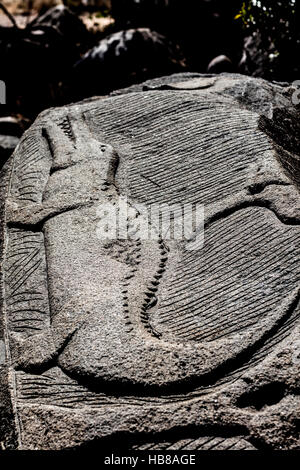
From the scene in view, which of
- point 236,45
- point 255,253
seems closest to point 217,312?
point 255,253

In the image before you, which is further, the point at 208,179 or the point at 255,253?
the point at 208,179

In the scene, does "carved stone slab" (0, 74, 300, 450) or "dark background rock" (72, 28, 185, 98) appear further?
"dark background rock" (72, 28, 185, 98)

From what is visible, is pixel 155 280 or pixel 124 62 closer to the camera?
pixel 155 280

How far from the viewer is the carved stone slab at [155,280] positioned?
7.41 feet

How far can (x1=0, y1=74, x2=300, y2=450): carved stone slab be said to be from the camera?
7.41 ft

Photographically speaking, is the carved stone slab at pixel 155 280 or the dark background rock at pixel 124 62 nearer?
the carved stone slab at pixel 155 280

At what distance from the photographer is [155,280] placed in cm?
273

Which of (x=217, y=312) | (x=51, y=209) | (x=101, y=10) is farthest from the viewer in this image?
(x=101, y=10)
